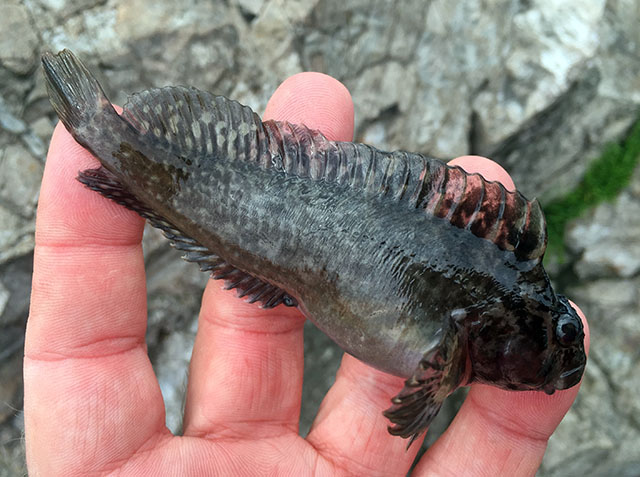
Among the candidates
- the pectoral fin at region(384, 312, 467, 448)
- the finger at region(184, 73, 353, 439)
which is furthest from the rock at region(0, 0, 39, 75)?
the pectoral fin at region(384, 312, 467, 448)

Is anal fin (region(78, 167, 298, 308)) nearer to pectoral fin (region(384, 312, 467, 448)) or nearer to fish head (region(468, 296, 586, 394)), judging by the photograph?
pectoral fin (region(384, 312, 467, 448))

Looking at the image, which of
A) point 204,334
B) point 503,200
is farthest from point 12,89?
point 503,200

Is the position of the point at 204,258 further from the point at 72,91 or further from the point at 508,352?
the point at 508,352

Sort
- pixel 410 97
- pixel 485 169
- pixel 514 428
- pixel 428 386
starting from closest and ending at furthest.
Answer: pixel 428 386, pixel 514 428, pixel 485 169, pixel 410 97

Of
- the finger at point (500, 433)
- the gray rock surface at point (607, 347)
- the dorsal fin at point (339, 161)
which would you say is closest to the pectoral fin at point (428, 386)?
the dorsal fin at point (339, 161)

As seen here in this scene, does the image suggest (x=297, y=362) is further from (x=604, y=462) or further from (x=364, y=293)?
(x=604, y=462)

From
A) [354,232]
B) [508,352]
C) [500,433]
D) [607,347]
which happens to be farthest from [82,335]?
[607,347]
